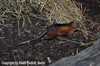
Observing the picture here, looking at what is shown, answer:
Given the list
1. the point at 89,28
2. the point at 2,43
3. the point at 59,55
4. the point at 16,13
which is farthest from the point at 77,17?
the point at 2,43

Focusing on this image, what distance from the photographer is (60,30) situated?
2.52 meters

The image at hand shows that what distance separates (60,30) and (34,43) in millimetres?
552

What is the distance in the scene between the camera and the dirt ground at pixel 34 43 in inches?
91.1

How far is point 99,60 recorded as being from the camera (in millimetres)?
1390

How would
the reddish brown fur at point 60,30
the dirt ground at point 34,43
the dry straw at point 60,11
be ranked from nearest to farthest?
the dirt ground at point 34,43, the reddish brown fur at point 60,30, the dry straw at point 60,11

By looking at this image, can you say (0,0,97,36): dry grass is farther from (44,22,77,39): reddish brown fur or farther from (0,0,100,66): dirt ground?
(44,22,77,39): reddish brown fur

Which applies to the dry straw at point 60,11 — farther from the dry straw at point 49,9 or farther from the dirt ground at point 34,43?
the dirt ground at point 34,43

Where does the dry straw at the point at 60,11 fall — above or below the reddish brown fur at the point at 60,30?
above

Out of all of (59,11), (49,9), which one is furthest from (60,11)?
(49,9)

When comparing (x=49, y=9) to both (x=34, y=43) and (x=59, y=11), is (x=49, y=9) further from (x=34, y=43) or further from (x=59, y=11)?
(x=34, y=43)

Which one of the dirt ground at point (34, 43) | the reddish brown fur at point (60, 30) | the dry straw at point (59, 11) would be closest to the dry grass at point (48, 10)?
the dry straw at point (59, 11)

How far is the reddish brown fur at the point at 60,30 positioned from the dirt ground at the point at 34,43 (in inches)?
5.6

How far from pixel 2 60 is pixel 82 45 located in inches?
57.3

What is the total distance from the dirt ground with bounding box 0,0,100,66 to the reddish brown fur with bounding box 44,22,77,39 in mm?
141
